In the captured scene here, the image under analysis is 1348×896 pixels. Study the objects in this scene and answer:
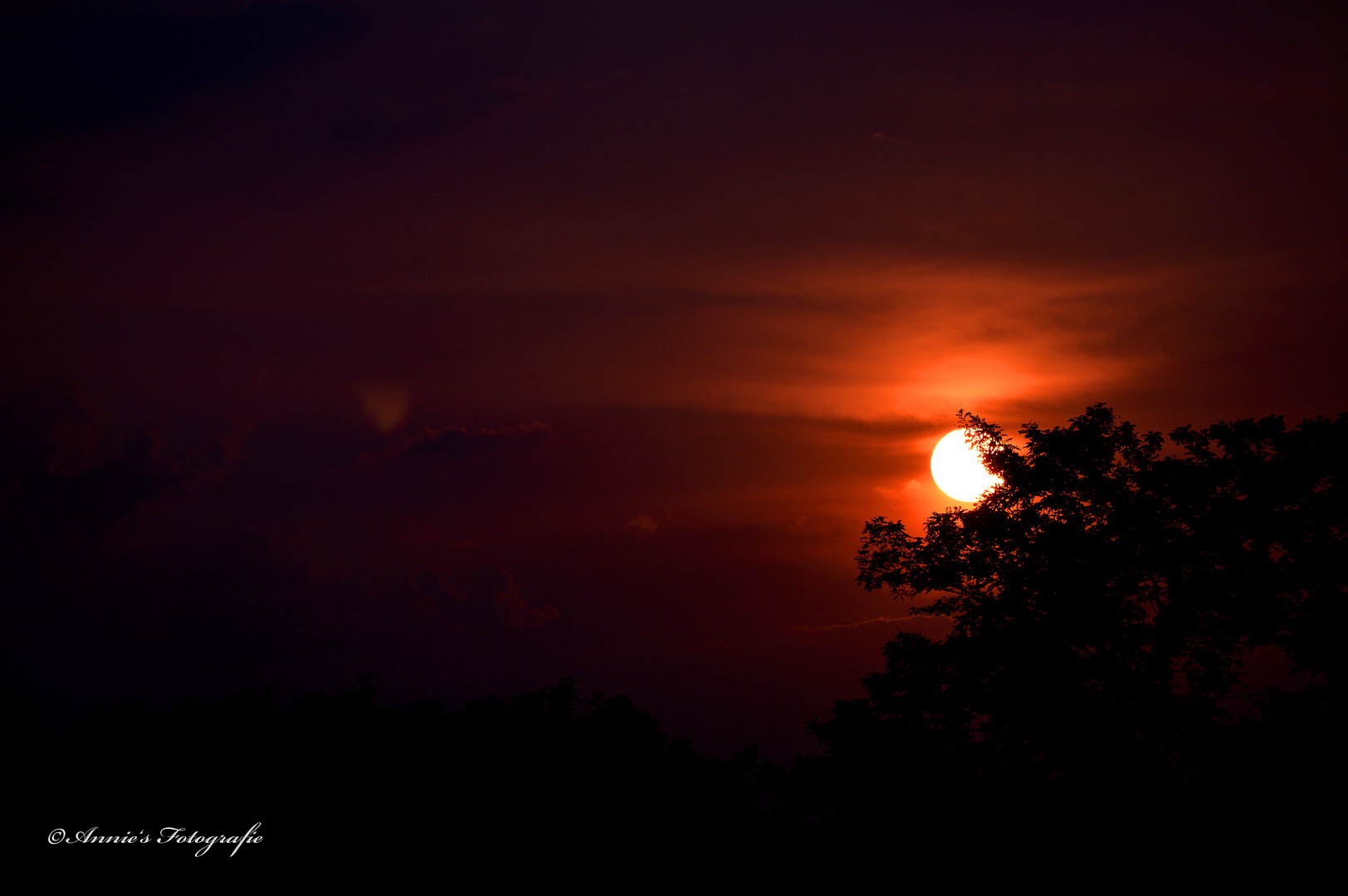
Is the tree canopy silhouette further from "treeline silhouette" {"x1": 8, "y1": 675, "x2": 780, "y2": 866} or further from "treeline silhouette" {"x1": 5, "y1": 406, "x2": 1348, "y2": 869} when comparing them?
"treeline silhouette" {"x1": 8, "y1": 675, "x2": 780, "y2": 866}

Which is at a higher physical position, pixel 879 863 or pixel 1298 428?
pixel 1298 428

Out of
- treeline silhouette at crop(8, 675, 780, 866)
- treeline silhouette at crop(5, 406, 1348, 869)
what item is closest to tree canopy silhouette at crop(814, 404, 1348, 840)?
treeline silhouette at crop(5, 406, 1348, 869)

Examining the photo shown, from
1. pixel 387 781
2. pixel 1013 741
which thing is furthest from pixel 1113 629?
pixel 387 781

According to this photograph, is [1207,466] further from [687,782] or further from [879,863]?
[687,782]

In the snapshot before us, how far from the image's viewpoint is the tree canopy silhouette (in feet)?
74.5

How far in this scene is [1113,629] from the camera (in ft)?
76.5

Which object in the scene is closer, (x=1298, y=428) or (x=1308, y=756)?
(x=1308, y=756)

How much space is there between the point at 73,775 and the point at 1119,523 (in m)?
28.8

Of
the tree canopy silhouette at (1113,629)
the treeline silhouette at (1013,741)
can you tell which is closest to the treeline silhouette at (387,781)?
the treeline silhouette at (1013,741)

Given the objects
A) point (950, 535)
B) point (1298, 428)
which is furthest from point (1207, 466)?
point (950, 535)

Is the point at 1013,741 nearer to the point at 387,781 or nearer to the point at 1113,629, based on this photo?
the point at 1113,629

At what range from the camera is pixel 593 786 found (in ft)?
92.9

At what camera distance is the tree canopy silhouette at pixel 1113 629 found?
74.5 ft

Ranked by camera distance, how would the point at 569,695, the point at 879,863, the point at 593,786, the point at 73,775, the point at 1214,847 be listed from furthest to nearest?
the point at 569,695
the point at 593,786
the point at 73,775
the point at 879,863
the point at 1214,847
